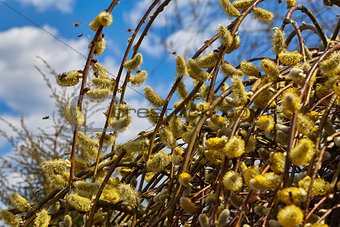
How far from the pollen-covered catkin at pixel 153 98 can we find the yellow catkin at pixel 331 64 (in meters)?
0.20

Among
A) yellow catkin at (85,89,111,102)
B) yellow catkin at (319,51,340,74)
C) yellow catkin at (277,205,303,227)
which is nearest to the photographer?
yellow catkin at (277,205,303,227)

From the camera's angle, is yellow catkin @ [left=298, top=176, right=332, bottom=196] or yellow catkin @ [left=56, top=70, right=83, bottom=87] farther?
A: yellow catkin @ [left=56, top=70, right=83, bottom=87]

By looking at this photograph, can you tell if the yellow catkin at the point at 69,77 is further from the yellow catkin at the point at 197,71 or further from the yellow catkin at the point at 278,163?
the yellow catkin at the point at 278,163

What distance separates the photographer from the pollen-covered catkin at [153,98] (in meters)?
0.49

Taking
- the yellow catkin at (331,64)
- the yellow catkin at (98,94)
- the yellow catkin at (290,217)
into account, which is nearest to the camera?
the yellow catkin at (290,217)

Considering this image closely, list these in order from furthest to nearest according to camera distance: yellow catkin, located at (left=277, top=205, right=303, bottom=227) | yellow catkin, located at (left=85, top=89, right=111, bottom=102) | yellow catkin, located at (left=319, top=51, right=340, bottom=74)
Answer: yellow catkin, located at (left=85, top=89, right=111, bottom=102)
yellow catkin, located at (left=319, top=51, right=340, bottom=74)
yellow catkin, located at (left=277, top=205, right=303, bottom=227)

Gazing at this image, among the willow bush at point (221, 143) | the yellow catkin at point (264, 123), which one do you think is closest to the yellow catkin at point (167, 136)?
the willow bush at point (221, 143)

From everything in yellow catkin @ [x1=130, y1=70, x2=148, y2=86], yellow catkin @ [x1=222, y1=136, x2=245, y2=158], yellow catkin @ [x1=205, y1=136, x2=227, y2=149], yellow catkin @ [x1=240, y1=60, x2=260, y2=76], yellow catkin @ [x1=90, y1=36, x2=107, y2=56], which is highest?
yellow catkin @ [x1=90, y1=36, x2=107, y2=56]

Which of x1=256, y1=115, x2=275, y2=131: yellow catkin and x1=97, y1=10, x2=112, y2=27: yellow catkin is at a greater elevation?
x1=97, y1=10, x2=112, y2=27: yellow catkin

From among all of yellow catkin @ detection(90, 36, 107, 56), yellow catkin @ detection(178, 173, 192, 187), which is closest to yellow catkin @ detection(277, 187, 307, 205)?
yellow catkin @ detection(178, 173, 192, 187)

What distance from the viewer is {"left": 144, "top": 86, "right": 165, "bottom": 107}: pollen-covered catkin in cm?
49

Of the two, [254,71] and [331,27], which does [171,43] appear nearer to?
[254,71]

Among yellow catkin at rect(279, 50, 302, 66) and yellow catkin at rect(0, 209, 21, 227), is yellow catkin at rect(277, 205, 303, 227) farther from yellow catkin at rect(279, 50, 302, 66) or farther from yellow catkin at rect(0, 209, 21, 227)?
yellow catkin at rect(0, 209, 21, 227)

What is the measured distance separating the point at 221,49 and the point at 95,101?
176 mm
